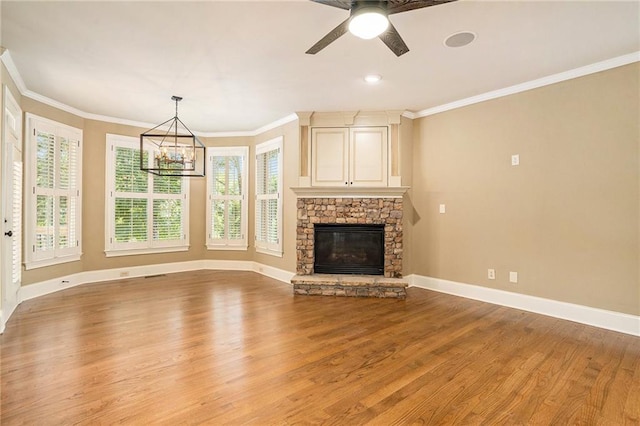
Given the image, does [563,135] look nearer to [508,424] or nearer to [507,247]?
[507,247]

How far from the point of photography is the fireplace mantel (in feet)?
15.9

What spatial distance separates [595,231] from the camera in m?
3.48

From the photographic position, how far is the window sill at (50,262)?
436 cm

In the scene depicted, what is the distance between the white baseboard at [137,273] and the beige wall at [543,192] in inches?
113

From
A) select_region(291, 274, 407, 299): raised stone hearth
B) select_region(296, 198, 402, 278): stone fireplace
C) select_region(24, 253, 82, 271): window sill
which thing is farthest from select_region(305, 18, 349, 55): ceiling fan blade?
select_region(24, 253, 82, 271): window sill

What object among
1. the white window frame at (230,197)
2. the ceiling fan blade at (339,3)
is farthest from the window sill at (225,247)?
the ceiling fan blade at (339,3)

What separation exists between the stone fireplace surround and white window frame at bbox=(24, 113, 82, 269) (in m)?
Answer: 3.55

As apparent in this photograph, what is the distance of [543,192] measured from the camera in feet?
12.7

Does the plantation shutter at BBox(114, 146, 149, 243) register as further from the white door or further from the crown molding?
the white door

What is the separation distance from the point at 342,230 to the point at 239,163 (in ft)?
9.15

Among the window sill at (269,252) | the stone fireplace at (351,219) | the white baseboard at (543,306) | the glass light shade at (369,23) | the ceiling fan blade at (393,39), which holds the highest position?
the ceiling fan blade at (393,39)

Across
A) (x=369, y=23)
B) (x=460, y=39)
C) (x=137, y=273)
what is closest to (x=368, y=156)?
(x=460, y=39)

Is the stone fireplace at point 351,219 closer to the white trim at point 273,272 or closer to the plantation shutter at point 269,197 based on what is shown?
the white trim at point 273,272

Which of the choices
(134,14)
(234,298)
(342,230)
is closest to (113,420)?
(234,298)
